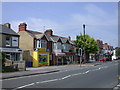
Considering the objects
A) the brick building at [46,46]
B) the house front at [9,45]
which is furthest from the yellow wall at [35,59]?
the house front at [9,45]

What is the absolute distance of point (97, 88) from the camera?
35.4 ft

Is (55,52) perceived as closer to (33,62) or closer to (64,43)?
(64,43)

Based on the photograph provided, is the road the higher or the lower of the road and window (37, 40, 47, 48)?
the lower

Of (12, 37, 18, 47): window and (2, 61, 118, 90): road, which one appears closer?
(2, 61, 118, 90): road

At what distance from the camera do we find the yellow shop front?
38.8 meters

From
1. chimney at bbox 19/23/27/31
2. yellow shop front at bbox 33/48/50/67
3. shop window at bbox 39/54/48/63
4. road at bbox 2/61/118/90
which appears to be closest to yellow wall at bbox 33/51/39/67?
yellow shop front at bbox 33/48/50/67

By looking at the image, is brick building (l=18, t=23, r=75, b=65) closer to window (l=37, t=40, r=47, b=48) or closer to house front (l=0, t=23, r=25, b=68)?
window (l=37, t=40, r=47, b=48)

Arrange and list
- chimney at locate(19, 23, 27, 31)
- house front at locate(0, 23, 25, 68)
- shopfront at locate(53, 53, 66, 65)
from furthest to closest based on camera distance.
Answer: shopfront at locate(53, 53, 66, 65) < chimney at locate(19, 23, 27, 31) < house front at locate(0, 23, 25, 68)

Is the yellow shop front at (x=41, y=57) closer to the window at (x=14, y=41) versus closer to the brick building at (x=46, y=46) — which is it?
the brick building at (x=46, y=46)

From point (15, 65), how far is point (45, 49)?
17.4 meters

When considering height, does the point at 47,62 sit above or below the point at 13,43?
below

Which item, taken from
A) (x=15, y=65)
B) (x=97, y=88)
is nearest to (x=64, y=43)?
(x=15, y=65)

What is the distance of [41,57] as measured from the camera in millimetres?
40406

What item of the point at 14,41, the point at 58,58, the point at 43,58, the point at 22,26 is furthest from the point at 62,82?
the point at 58,58
